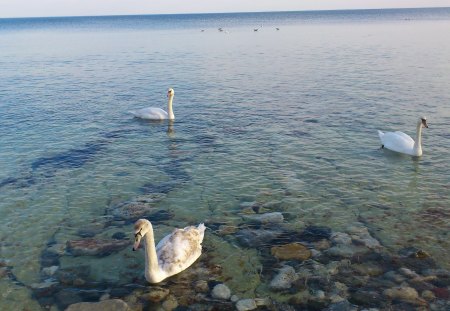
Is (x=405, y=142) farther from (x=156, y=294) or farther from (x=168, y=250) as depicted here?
(x=156, y=294)

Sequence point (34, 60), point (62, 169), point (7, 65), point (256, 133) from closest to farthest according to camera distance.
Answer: point (62, 169) < point (256, 133) < point (7, 65) < point (34, 60)

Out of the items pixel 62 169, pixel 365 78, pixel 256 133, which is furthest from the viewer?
pixel 365 78

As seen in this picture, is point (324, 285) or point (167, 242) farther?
point (167, 242)

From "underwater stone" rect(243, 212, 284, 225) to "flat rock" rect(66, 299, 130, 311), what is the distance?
185 inches

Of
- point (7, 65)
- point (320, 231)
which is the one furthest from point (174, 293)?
point (7, 65)

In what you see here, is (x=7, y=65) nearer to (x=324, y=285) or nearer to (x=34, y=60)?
(x=34, y=60)

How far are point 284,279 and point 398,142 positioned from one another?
33.7 ft

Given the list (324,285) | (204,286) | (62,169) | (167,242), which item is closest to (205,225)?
(167,242)

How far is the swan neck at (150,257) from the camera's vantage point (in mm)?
9750

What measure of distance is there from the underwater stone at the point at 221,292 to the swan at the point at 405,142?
11.2 meters

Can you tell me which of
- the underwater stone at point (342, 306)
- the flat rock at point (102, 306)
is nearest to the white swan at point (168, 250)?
the flat rock at point (102, 306)

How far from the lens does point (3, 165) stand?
57.7 feet

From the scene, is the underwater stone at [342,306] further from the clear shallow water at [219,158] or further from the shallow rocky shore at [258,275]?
the clear shallow water at [219,158]

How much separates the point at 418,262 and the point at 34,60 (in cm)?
5195
